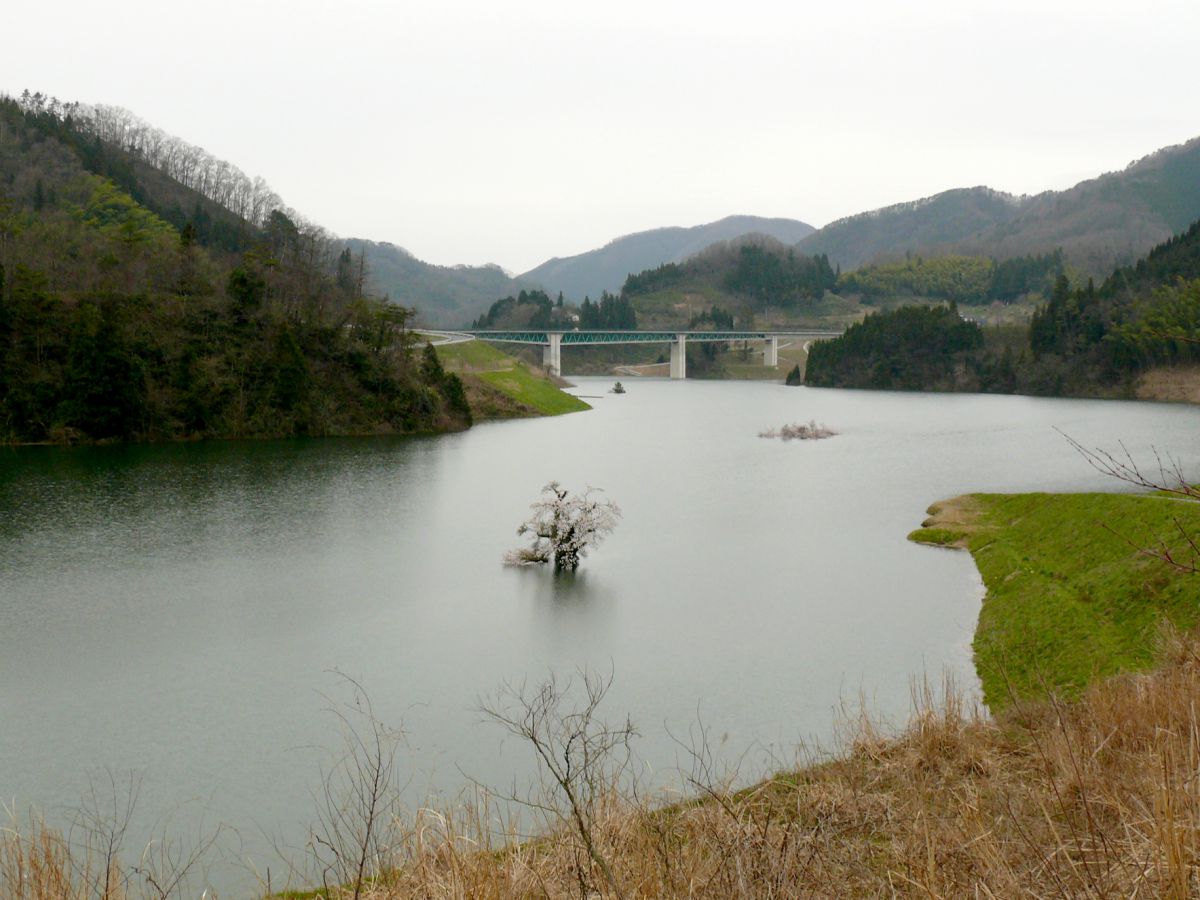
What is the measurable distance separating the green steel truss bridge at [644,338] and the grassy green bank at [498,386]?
3428 centimetres

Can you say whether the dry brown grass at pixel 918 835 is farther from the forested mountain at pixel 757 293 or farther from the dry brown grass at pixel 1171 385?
the forested mountain at pixel 757 293

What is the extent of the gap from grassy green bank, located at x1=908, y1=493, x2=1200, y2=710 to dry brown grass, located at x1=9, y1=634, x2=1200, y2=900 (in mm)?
2217

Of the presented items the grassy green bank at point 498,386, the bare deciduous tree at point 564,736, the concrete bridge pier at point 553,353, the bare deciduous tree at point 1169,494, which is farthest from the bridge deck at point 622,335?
the bare deciduous tree at point 564,736

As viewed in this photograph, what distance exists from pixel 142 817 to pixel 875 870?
846 centimetres

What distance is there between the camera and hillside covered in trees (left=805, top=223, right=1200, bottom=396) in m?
94.9

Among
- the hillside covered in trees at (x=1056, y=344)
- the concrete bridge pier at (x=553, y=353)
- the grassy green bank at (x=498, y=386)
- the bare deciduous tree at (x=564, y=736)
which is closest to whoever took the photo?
the bare deciduous tree at (x=564, y=736)

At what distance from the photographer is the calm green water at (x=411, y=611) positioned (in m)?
13.0

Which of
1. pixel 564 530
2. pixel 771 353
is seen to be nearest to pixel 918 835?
pixel 564 530

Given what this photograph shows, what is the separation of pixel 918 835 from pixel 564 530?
59.4 feet

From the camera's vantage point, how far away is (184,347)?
5600 cm

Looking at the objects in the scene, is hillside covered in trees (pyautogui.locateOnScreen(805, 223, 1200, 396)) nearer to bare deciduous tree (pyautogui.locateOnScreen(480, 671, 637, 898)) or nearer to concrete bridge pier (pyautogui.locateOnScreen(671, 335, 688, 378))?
concrete bridge pier (pyautogui.locateOnScreen(671, 335, 688, 378))

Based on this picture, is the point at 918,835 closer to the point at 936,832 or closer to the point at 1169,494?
the point at 936,832

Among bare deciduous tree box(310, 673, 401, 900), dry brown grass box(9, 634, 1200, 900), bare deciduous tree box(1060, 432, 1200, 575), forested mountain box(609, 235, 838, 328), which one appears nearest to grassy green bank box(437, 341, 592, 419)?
bare deciduous tree box(1060, 432, 1200, 575)

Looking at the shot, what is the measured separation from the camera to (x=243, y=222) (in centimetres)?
10831
